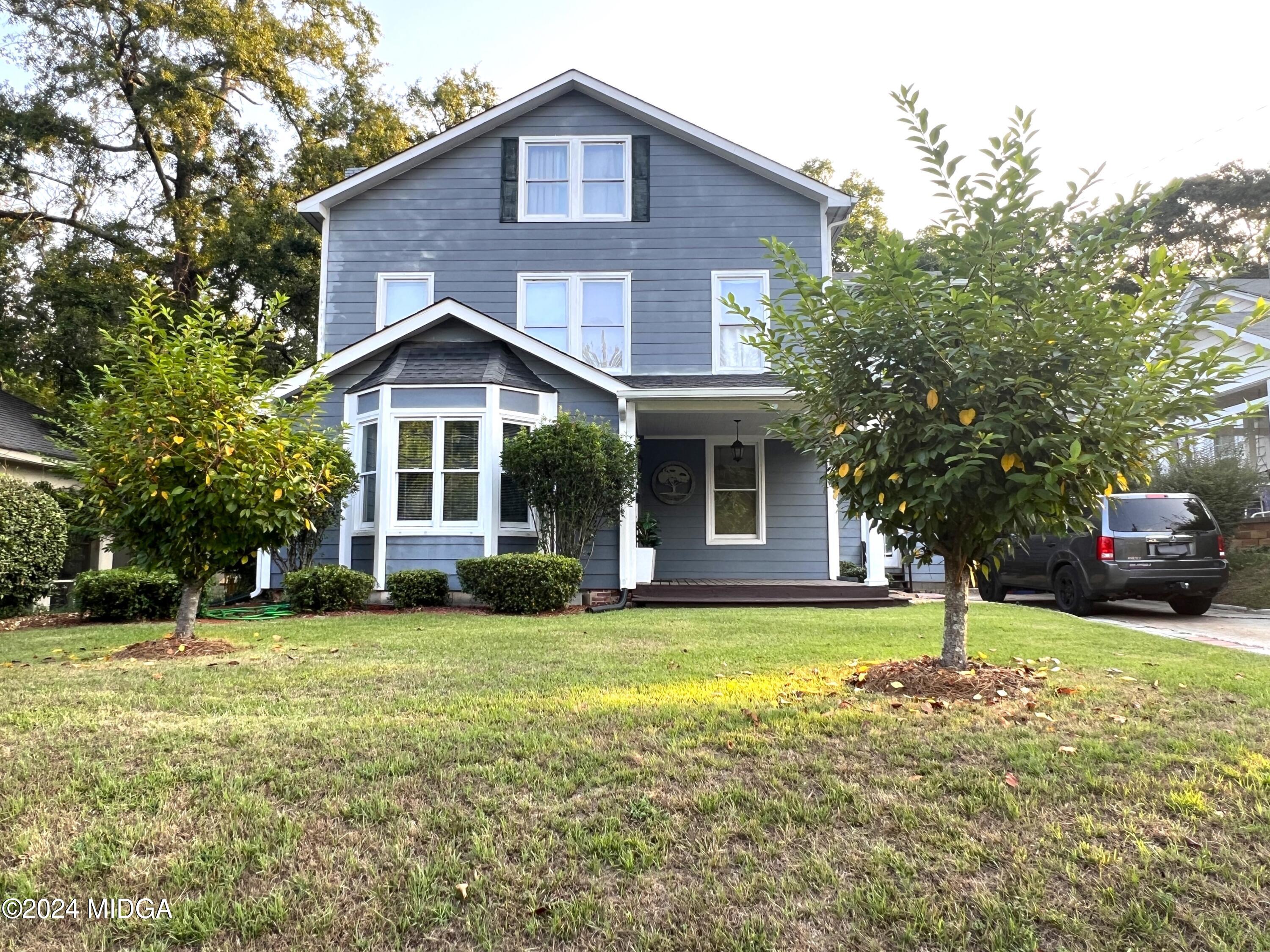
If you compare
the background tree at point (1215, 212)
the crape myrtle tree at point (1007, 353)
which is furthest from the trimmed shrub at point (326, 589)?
the background tree at point (1215, 212)

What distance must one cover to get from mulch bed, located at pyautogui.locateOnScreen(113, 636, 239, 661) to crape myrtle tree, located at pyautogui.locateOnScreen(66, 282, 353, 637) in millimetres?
257

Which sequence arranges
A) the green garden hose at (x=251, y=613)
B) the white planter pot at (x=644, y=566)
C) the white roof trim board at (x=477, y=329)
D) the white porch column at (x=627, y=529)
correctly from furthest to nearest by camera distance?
the white planter pot at (x=644, y=566)
the white roof trim board at (x=477, y=329)
the white porch column at (x=627, y=529)
the green garden hose at (x=251, y=613)

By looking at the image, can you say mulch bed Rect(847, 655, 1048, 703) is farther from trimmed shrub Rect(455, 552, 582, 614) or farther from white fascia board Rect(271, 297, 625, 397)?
white fascia board Rect(271, 297, 625, 397)

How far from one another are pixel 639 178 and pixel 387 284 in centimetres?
485

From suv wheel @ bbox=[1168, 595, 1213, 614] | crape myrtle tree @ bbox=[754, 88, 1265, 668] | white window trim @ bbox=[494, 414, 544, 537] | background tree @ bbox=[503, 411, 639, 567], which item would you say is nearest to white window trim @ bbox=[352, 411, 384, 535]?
white window trim @ bbox=[494, 414, 544, 537]

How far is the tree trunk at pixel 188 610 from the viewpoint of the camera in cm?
648

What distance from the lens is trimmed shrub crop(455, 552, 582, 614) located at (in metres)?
9.14

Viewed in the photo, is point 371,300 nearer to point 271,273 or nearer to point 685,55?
point 685,55

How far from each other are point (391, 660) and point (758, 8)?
10469mm

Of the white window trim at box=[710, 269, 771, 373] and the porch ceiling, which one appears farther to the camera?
the white window trim at box=[710, 269, 771, 373]

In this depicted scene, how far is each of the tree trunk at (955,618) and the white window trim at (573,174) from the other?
10110 millimetres

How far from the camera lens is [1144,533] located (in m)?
9.80

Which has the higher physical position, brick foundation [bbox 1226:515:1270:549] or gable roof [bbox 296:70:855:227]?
gable roof [bbox 296:70:855:227]

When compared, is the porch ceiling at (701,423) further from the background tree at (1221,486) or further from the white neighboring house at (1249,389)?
the white neighboring house at (1249,389)
